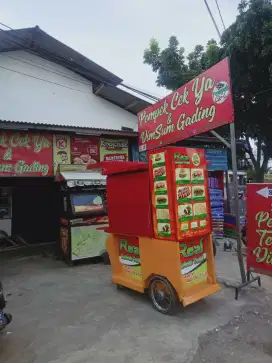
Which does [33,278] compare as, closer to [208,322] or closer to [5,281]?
[5,281]

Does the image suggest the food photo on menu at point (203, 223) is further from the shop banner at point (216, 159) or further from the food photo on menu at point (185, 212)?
the shop banner at point (216, 159)

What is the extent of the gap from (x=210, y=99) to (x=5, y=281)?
18.1 ft

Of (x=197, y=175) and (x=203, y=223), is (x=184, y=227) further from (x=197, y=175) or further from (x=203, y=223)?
(x=197, y=175)

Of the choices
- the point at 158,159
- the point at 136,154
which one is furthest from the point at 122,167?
the point at 136,154

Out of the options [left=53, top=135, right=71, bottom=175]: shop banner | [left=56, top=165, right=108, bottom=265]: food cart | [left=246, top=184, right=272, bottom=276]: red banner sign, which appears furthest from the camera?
[left=53, top=135, right=71, bottom=175]: shop banner

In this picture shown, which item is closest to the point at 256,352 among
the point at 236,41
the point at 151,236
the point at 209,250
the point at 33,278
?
the point at 209,250

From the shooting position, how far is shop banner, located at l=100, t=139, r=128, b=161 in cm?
858

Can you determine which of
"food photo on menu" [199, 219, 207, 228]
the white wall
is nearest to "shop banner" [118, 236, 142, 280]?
"food photo on menu" [199, 219, 207, 228]

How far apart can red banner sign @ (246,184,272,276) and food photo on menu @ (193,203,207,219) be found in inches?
38.9

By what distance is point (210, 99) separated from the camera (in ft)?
15.5

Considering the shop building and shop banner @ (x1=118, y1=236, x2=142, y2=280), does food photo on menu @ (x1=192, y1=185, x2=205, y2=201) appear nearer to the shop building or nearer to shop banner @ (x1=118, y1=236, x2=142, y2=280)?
shop banner @ (x1=118, y1=236, x2=142, y2=280)

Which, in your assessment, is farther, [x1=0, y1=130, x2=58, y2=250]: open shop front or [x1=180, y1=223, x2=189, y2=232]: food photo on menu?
[x1=0, y1=130, x2=58, y2=250]: open shop front

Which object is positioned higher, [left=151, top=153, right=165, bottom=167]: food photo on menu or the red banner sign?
[left=151, top=153, right=165, bottom=167]: food photo on menu

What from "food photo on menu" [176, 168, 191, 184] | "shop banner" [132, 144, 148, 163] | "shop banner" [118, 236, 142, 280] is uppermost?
"shop banner" [132, 144, 148, 163]
